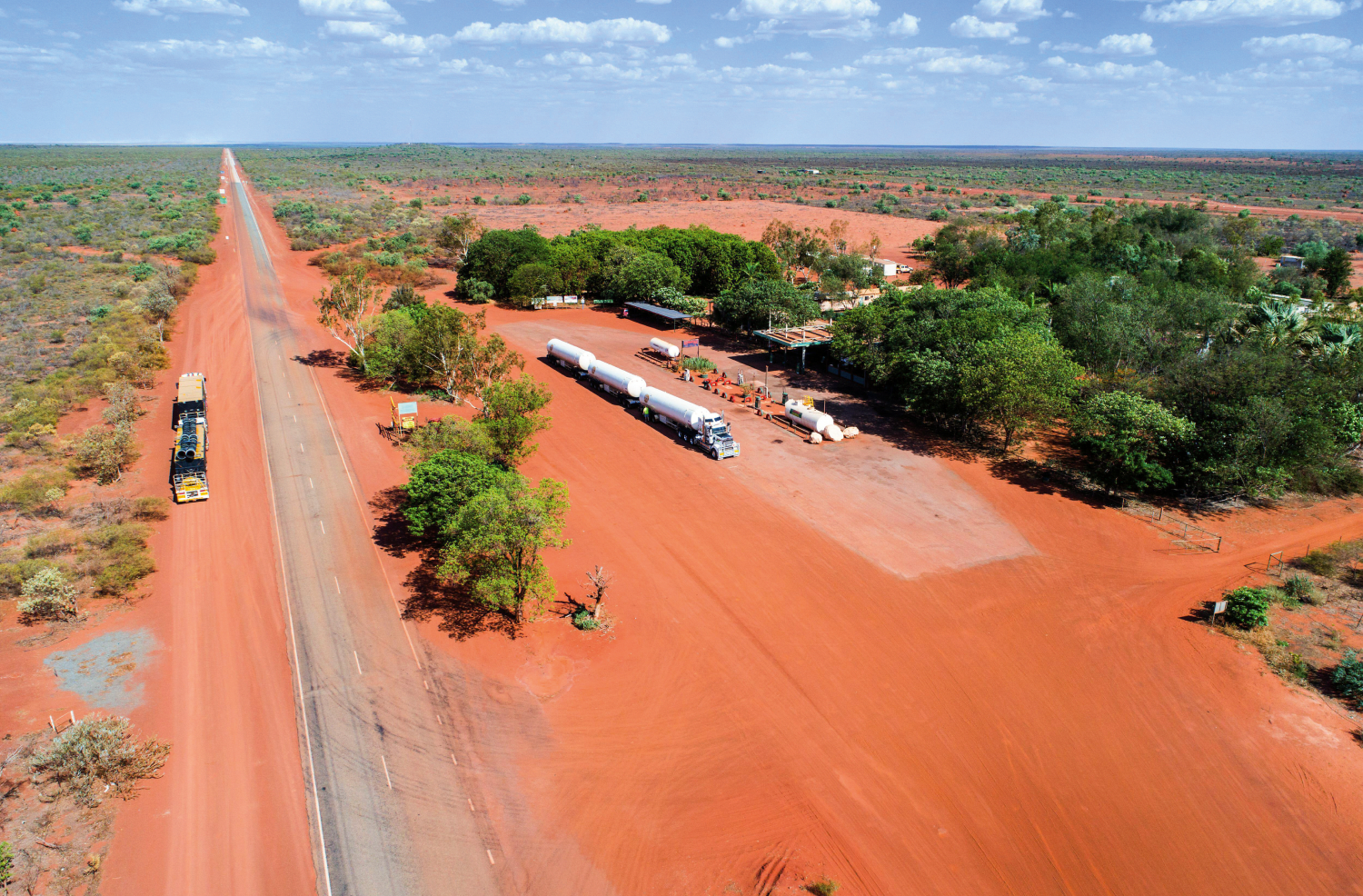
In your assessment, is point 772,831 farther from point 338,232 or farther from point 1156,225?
point 338,232

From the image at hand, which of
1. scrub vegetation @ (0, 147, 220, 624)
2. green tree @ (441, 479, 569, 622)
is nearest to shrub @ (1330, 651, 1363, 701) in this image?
green tree @ (441, 479, 569, 622)

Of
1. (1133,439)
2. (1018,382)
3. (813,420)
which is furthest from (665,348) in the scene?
(1133,439)

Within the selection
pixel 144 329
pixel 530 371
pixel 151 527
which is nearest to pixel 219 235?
pixel 144 329

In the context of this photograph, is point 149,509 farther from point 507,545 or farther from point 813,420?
point 813,420

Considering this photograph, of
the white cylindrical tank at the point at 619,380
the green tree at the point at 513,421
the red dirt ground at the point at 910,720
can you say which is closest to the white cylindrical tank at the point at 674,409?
the white cylindrical tank at the point at 619,380

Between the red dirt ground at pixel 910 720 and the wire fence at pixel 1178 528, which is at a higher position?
the wire fence at pixel 1178 528

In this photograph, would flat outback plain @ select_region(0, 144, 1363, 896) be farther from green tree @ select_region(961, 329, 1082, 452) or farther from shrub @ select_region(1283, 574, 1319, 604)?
green tree @ select_region(961, 329, 1082, 452)

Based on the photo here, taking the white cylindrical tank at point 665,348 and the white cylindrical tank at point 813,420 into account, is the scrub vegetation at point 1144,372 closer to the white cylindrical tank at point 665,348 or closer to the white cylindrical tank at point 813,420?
the white cylindrical tank at point 813,420
